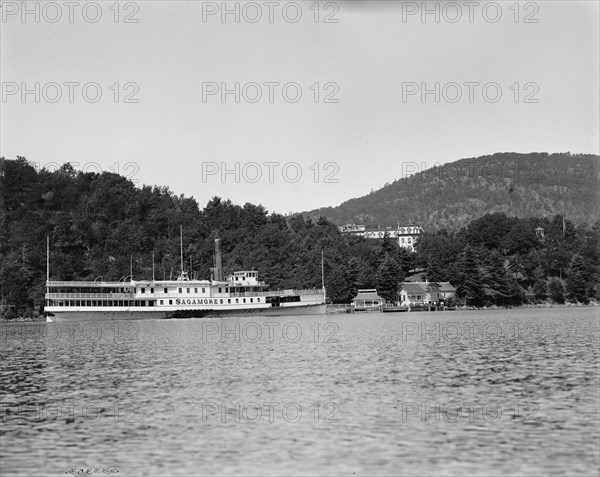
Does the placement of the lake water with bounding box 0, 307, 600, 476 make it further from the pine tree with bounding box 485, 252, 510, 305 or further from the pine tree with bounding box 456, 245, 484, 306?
the pine tree with bounding box 485, 252, 510, 305

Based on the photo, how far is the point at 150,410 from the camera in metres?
24.7

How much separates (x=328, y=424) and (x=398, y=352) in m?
20.5

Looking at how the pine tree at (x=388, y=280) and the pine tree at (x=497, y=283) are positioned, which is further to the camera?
the pine tree at (x=497, y=283)

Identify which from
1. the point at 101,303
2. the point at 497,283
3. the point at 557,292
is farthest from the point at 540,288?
the point at 101,303

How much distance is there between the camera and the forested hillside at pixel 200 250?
4715 inches

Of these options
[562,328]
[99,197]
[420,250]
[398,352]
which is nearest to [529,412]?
[398,352]

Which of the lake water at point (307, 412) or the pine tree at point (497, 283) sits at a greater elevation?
the pine tree at point (497, 283)

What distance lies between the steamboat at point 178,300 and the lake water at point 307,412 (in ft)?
161

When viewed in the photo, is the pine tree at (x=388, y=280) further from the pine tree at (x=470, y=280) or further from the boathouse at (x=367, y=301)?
the pine tree at (x=470, y=280)

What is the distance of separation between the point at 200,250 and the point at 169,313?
3500cm

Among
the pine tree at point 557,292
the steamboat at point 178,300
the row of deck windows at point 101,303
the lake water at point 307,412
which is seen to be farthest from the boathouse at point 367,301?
the lake water at point 307,412

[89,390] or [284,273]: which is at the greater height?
[284,273]

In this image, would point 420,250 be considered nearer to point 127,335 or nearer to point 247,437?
point 127,335

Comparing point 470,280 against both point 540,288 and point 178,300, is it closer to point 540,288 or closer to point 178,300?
point 540,288
